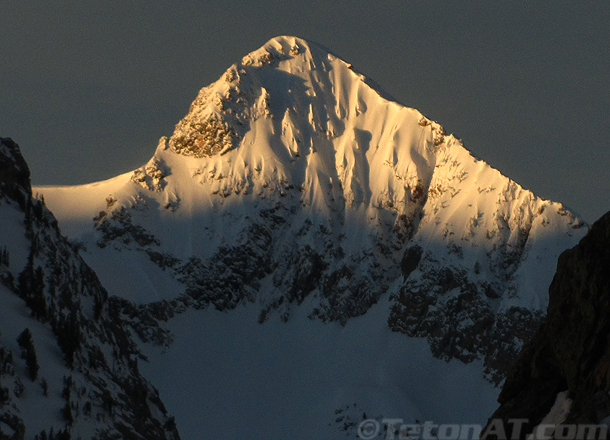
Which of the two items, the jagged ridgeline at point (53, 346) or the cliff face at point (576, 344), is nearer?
the cliff face at point (576, 344)

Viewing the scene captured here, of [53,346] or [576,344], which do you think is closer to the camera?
[576,344]

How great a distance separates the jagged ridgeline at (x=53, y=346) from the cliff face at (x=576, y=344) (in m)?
69.2

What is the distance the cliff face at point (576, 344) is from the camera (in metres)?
31.2

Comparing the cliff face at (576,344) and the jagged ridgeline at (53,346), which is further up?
the cliff face at (576,344)

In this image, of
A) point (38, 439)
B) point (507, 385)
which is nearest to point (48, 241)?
point (38, 439)

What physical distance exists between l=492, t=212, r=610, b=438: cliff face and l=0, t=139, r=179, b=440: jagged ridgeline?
69235 mm

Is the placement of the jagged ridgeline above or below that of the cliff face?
below

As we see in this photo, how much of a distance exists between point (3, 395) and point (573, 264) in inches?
3062

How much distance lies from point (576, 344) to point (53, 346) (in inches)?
3609

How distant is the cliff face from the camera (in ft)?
102

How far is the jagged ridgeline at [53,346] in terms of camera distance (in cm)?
10569

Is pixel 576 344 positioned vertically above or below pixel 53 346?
above

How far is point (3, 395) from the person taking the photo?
333 feet

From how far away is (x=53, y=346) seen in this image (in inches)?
4621
